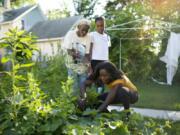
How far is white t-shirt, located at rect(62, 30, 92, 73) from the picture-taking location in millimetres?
5633

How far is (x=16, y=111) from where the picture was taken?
2053 mm

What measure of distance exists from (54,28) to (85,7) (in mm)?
9435

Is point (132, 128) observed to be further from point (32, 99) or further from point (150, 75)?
point (150, 75)

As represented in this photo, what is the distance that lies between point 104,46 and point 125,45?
24.5 ft

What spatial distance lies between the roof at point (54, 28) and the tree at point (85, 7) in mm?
7004

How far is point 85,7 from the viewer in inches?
1500

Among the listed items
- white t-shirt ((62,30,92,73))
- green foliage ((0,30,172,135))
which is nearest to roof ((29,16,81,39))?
white t-shirt ((62,30,92,73))

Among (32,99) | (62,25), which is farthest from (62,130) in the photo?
(62,25)

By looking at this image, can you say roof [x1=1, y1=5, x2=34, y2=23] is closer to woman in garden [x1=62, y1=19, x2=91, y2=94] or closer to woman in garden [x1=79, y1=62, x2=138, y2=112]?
woman in garden [x1=62, y1=19, x2=91, y2=94]

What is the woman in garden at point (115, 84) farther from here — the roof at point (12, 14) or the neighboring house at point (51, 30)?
the roof at point (12, 14)

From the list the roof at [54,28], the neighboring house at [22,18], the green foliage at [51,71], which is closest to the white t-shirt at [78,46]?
the green foliage at [51,71]

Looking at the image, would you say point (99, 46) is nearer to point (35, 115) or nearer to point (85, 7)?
point (35, 115)

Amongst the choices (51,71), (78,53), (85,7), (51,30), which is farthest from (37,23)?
(78,53)

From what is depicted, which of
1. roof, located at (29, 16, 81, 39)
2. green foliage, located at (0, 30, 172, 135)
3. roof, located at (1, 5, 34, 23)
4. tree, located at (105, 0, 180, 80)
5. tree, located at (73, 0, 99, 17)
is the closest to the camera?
green foliage, located at (0, 30, 172, 135)
